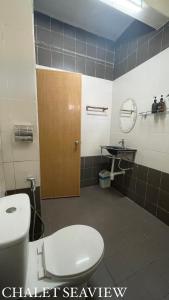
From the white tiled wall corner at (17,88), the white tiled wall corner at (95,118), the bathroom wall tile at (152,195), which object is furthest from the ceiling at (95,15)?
the bathroom wall tile at (152,195)

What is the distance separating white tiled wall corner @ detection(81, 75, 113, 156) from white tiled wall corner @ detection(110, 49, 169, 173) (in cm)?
34

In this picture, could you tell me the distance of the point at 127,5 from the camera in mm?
1608

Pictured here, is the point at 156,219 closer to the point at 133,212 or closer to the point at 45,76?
the point at 133,212

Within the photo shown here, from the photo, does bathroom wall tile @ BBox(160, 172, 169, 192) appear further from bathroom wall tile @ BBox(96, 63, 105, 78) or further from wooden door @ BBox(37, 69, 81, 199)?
bathroom wall tile @ BBox(96, 63, 105, 78)

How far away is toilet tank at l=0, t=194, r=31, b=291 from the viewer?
1.94 ft

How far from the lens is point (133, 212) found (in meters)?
1.96

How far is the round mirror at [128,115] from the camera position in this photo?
2.22 metres

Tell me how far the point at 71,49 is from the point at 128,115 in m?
1.48

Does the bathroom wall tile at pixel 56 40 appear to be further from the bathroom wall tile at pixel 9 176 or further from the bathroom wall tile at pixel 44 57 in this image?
the bathroom wall tile at pixel 9 176

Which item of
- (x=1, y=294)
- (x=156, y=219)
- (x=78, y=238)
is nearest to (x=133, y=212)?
(x=156, y=219)

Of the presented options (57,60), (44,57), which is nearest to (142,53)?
(57,60)

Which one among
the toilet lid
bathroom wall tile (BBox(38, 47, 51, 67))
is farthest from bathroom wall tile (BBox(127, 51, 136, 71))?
the toilet lid

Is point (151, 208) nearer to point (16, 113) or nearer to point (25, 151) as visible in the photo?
point (25, 151)

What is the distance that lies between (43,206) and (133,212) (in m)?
1.35
